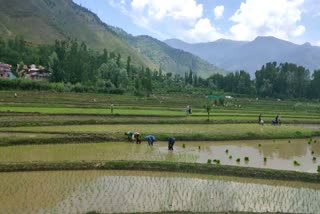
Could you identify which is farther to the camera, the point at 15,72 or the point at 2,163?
the point at 15,72

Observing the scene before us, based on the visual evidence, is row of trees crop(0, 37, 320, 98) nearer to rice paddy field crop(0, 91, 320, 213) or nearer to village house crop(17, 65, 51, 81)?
village house crop(17, 65, 51, 81)

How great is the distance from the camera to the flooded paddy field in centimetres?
2116

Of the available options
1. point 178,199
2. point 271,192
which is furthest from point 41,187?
point 271,192

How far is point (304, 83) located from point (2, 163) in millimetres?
92662

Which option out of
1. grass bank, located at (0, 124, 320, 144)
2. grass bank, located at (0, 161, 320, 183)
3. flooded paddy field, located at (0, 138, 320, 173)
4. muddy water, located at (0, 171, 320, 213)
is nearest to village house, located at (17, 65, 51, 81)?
grass bank, located at (0, 124, 320, 144)

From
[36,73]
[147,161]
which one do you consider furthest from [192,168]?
[36,73]

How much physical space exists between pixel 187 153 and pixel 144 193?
8.64 m

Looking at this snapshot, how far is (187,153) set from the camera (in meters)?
23.9

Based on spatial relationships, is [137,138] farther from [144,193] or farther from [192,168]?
[144,193]

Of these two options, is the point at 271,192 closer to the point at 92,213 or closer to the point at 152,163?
the point at 152,163

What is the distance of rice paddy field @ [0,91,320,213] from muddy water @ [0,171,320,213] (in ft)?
0.13

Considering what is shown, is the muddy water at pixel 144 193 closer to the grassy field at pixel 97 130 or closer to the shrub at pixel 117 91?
the grassy field at pixel 97 130

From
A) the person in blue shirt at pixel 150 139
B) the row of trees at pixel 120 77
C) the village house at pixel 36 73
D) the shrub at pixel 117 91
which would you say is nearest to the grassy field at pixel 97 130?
the person in blue shirt at pixel 150 139

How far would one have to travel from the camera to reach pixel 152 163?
19547mm
